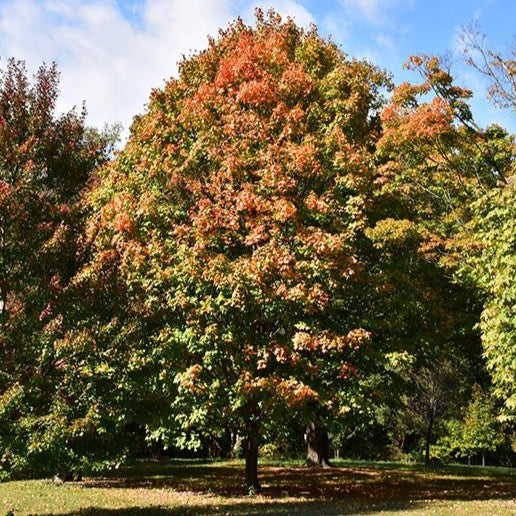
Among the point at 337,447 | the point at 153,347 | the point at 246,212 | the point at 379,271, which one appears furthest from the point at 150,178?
the point at 337,447

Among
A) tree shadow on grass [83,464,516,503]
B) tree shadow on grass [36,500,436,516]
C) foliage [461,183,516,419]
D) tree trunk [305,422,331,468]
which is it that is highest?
foliage [461,183,516,419]

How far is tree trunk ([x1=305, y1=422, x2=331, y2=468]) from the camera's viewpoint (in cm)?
2802

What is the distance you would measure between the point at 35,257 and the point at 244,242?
6.17 m

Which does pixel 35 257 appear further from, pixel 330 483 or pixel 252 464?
pixel 330 483

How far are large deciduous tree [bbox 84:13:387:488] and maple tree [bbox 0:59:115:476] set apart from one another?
118cm

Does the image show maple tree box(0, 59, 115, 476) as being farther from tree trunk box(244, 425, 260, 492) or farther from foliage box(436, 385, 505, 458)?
foliage box(436, 385, 505, 458)

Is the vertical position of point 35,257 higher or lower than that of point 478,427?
higher

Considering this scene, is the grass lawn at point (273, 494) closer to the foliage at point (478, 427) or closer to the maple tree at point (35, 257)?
the maple tree at point (35, 257)

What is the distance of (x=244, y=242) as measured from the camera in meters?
16.3

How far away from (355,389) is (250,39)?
12713 mm

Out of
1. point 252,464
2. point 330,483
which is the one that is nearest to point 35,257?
point 252,464

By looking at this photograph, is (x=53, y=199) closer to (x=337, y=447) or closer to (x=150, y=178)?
(x=150, y=178)

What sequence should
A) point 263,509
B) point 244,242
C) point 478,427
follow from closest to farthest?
point 263,509
point 244,242
point 478,427

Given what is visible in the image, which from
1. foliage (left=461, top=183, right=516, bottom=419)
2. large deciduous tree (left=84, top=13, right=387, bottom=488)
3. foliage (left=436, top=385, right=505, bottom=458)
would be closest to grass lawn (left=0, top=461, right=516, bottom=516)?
large deciduous tree (left=84, top=13, right=387, bottom=488)
